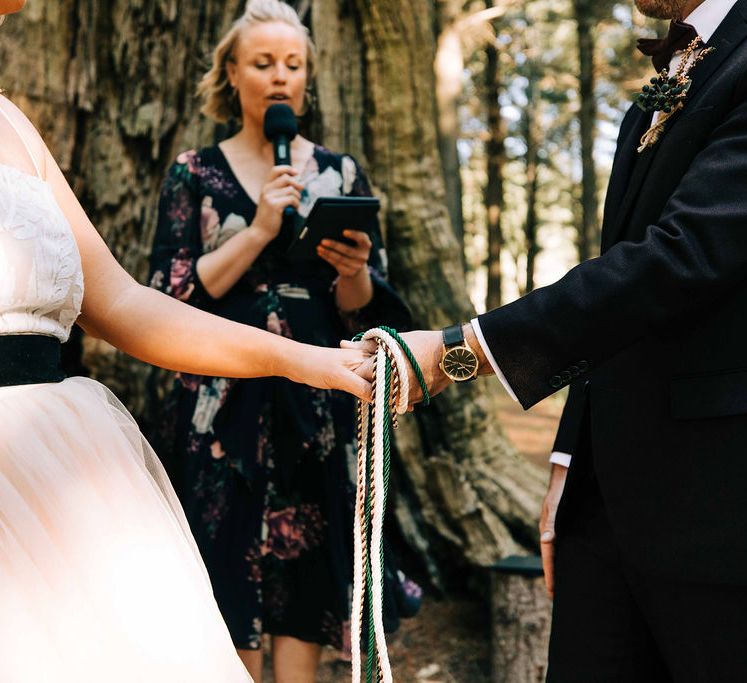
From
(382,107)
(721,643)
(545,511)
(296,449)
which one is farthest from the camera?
(382,107)

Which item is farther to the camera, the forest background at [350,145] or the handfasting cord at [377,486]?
the forest background at [350,145]

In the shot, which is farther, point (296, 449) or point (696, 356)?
point (296, 449)

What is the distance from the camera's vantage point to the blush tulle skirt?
1424 mm

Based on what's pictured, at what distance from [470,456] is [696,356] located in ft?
9.61

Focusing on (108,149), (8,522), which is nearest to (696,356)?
(8,522)

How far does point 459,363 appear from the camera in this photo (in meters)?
2.08

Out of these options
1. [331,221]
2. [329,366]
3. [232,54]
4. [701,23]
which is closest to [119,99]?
[232,54]

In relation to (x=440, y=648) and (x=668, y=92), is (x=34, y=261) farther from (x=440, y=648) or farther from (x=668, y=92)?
(x=440, y=648)

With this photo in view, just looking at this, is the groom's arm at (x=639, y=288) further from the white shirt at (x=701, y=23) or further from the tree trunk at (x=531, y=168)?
the tree trunk at (x=531, y=168)

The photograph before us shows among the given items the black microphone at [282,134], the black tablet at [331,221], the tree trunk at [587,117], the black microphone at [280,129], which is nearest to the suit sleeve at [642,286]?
the black tablet at [331,221]

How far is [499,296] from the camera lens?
59.5 ft

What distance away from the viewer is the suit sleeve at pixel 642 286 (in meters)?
1.89

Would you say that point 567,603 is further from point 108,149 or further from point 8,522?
point 108,149

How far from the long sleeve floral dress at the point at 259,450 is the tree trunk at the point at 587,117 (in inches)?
497
